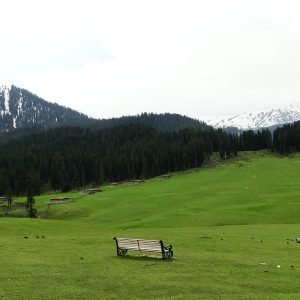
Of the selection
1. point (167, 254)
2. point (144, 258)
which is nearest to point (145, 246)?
point (144, 258)

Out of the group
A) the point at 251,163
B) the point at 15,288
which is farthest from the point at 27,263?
the point at 251,163

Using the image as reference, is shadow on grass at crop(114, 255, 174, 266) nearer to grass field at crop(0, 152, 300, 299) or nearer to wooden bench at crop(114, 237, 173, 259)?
grass field at crop(0, 152, 300, 299)

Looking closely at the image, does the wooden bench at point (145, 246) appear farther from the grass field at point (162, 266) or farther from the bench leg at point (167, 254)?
the grass field at point (162, 266)

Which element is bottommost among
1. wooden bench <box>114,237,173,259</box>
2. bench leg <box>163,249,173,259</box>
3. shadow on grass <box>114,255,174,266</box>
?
shadow on grass <box>114,255,174,266</box>

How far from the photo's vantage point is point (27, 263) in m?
27.5

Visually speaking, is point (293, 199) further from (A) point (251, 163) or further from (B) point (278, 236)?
(A) point (251, 163)

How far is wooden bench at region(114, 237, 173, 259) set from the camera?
29.6 metres

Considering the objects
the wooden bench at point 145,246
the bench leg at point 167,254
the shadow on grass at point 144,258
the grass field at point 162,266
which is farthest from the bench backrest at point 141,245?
the grass field at point 162,266

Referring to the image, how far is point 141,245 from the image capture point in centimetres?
3077

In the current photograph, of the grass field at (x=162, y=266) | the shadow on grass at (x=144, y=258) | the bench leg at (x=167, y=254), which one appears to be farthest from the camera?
the bench leg at (x=167, y=254)

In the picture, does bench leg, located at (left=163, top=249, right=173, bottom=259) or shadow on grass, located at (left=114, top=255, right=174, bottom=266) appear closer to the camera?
shadow on grass, located at (left=114, top=255, right=174, bottom=266)

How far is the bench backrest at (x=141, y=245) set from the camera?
30047 mm

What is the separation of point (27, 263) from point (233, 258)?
13891 millimetres

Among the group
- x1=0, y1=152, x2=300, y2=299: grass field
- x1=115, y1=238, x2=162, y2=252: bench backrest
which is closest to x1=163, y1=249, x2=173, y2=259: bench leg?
x1=115, y1=238, x2=162, y2=252: bench backrest
